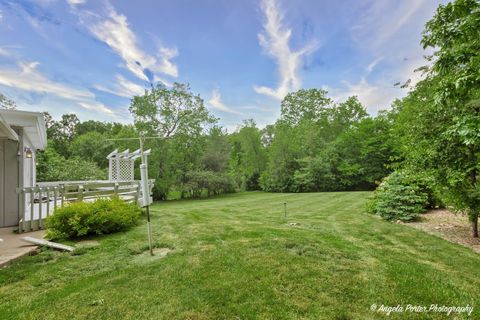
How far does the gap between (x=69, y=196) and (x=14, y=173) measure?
122cm

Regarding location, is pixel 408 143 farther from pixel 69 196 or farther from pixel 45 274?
pixel 69 196

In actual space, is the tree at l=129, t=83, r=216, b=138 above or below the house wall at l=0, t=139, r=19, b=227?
above

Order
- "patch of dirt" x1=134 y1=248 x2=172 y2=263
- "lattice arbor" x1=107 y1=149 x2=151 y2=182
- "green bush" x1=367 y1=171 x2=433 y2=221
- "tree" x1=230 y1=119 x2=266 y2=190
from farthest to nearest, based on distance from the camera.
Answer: "tree" x1=230 y1=119 x2=266 y2=190 < "lattice arbor" x1=107 y1=149 x2=151 y2=182 < "green bush" x1=367 y1=171 x2=433 y2=221 < "patch of dirt" x1=134 y1=248 x2=172 y2=263

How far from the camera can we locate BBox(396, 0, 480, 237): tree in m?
3.30

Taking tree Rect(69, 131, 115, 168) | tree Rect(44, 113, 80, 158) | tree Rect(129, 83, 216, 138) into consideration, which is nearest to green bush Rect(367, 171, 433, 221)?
tree Rect(129, 83, 216, 138)

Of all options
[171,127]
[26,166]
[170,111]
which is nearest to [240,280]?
[26,166]

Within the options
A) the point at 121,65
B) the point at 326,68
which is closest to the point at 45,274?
the point at 121,65

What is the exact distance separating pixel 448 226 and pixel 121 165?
1133 cm

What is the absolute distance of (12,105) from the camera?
2117cm

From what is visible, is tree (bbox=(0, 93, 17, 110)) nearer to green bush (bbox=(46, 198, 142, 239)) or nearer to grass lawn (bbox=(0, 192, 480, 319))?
green bush (bbox=(46, 198, 142, 239))

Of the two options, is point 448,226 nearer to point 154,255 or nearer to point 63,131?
point 154,255

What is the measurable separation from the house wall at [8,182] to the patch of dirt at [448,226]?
385 inches

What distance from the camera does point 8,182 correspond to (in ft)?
18.7

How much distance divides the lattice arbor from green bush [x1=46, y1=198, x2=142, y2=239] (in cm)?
517
